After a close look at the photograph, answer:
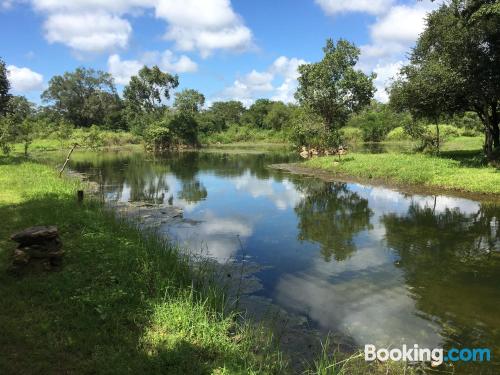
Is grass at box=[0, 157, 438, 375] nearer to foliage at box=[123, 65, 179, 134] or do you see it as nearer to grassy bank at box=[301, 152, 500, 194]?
grassy bank at box=[301, 152, 500, 194]

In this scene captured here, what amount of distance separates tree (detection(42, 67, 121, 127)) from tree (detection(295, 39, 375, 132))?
60.4 metres

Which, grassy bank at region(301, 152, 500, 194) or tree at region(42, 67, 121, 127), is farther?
tree at region(42, 67, 121, 127)

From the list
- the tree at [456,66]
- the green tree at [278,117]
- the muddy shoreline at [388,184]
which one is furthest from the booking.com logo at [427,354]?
the green tree at [278,117]

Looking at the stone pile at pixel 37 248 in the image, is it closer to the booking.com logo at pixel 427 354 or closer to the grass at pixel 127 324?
the grass at pixel 127 324

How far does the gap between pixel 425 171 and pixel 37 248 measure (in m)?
21.3

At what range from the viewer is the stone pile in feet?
25.1

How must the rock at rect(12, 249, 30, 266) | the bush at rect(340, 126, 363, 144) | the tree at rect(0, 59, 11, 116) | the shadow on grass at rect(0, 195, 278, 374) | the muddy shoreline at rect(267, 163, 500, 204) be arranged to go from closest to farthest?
the shadow on grass at rect(0, 195, 278, 374) < the rock at rect(12, 249, 30, 266) < the muddy shoreline at rect(267, 163, 500, 204) < the tree at rect(0, 59, 11, 116) < the bush at rect(340, 126, 363, 144)

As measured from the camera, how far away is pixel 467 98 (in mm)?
25859

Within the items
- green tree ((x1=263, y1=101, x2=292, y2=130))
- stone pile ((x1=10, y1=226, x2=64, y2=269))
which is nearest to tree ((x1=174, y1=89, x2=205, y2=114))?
green tree ((x1=263, y1=101, x2=292, y2=130))

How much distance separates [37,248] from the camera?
7777 mm

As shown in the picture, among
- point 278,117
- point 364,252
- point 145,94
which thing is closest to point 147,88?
point 145,94

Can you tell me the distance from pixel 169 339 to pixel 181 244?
22.4 ft

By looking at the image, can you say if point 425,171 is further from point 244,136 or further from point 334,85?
point 244,136

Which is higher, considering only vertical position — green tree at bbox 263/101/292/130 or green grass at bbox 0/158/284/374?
green tree at bbox 263/101/292/130
